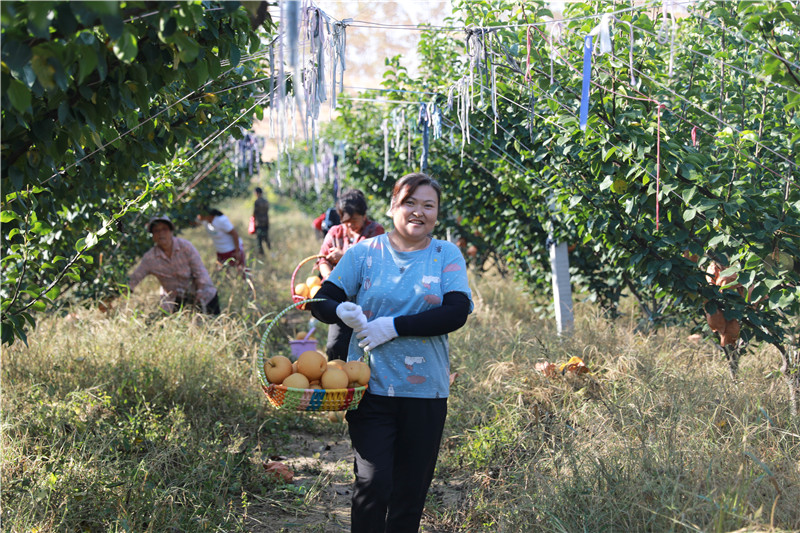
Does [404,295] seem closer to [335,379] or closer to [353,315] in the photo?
[353,315]

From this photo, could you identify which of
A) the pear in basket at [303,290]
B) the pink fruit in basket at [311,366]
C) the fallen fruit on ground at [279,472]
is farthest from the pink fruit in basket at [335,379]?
the pear in basket at [303,290]

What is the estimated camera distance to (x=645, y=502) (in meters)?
2.39

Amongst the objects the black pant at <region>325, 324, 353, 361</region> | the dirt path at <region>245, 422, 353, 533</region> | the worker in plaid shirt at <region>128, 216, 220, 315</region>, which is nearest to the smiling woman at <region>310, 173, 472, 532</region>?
the dirt path at <region>245, 422, 353, 533</region>

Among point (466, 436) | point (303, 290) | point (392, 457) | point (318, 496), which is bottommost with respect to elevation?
point (318, 496)

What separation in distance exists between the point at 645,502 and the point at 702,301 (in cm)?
196

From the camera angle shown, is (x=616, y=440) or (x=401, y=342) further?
(x=616, y=440)

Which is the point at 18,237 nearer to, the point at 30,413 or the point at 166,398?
the point at 30,413

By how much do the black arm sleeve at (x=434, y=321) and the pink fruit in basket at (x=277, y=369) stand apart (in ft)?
1.55

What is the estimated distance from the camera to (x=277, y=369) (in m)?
2.57

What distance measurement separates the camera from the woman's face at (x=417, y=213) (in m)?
2.55

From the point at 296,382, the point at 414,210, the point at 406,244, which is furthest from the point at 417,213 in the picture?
the point at 296,382

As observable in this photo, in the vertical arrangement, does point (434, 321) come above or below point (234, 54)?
below

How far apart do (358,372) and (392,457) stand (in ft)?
1.09

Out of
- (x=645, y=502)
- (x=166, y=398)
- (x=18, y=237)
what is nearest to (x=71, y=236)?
(x=18, y=237)
